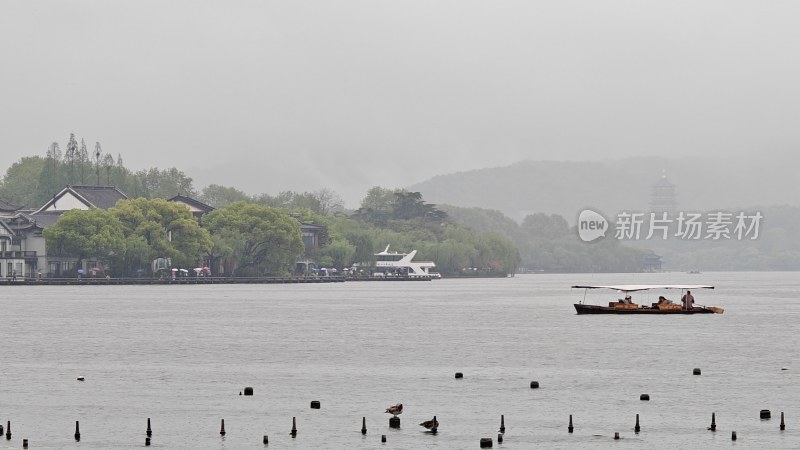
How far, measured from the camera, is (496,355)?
8019 cm

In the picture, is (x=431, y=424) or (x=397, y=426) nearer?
(x=431, y=424)

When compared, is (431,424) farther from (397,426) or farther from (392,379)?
(392,379)

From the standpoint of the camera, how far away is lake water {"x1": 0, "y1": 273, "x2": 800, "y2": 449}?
48406 millimetres

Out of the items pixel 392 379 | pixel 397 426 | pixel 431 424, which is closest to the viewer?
pixel 431 424

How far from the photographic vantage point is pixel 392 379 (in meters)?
66.0

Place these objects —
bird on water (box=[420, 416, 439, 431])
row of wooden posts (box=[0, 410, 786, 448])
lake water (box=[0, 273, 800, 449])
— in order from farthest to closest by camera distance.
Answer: bird on water (box=[420, 416, 439, 431])
lake water (box=[0, 273, 800, 449])
row of wooden posts (box=[0, 410, 786, 448])

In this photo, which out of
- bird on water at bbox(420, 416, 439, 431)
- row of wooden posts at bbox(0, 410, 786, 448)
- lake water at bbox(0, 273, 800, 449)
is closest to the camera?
row of wooden posts at bbox(0, 410, 786, 448)

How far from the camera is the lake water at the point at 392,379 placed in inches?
1906

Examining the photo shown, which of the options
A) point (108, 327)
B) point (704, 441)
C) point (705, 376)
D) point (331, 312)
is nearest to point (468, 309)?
point (331, 312)

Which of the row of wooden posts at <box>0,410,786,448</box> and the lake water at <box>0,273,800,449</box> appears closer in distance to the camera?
the row of wooden posts at <box>0,410,786,448</box>

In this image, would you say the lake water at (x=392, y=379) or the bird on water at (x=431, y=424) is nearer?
the lake water at (x=392, y=379)

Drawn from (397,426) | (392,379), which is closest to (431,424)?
(397,426)

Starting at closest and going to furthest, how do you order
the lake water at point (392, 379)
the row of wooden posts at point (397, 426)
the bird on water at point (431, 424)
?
the row of wooden posts at point (397, 426)
the lake water at point (392, 379)
the bird on water at point (431, 424)

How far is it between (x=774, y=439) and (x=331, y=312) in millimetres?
89374
